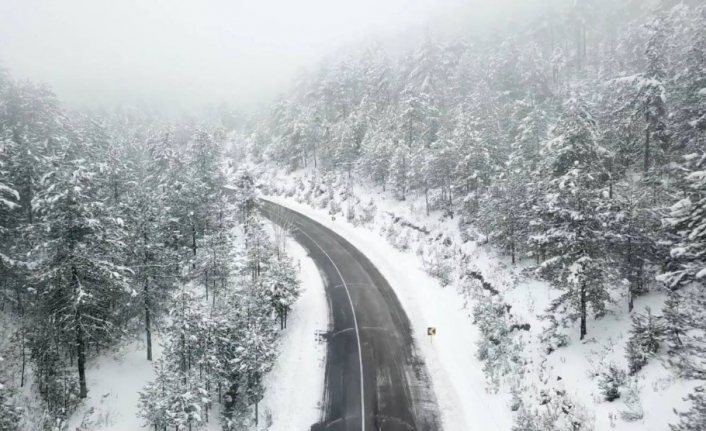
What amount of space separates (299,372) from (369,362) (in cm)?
424

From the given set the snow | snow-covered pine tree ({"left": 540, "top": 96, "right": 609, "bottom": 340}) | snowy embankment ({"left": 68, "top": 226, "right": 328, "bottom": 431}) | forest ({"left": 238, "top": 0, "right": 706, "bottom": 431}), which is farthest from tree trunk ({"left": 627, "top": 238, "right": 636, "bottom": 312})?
the snow

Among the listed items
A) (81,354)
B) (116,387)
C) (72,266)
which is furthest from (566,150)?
(116,387)

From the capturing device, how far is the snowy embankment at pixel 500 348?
13242mm

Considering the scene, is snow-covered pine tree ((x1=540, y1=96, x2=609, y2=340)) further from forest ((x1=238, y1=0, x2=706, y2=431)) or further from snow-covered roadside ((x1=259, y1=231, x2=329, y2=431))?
snow-covered roadside ((x1=259, y1=231, x2=329, y2=431))

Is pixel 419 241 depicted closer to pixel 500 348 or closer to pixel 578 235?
pixel 500 348

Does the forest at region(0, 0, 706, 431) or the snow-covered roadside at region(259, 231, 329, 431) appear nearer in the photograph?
the forest at region(0, 0, 706, 431)

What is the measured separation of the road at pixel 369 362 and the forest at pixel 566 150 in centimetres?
522

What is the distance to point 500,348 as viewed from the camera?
2006 cm

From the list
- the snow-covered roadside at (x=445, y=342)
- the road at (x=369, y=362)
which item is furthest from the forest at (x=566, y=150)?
the road at (x=369, y=362)

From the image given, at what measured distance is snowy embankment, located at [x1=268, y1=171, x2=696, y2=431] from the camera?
43.4 ft

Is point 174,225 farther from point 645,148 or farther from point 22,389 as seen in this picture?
point 645,148

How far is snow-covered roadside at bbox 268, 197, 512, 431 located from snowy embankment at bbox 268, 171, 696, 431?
55 mm

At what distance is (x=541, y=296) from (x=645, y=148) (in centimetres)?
1625

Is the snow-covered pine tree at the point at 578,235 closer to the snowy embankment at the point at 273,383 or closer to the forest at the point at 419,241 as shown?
the forest at the point at 419,241
